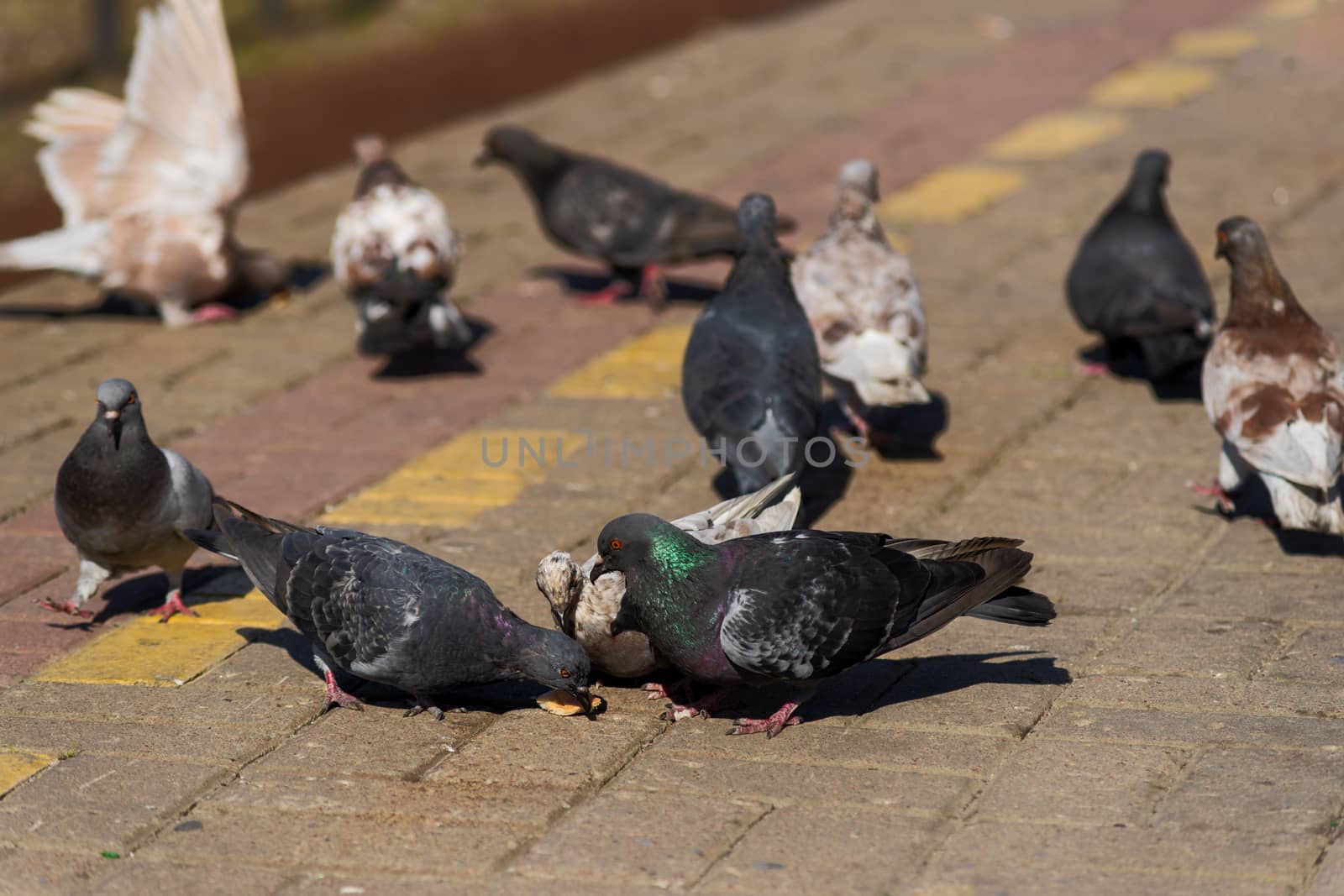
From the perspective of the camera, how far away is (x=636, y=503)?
6.39m

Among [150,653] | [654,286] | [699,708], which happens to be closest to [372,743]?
[699,708]

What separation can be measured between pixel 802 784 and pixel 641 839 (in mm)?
476

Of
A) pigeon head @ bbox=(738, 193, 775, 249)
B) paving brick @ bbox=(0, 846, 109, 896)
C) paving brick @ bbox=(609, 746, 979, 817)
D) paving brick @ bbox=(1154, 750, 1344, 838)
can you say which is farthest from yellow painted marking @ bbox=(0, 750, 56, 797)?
pigeon head @ bbox=(738, 193, 775, 249)

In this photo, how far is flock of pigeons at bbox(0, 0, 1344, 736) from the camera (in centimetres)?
458

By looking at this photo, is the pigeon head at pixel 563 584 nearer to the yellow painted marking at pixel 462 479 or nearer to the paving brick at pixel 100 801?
the paving brick at pixel 100 801

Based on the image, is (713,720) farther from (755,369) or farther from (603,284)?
(603,284)

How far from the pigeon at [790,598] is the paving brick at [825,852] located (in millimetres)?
438

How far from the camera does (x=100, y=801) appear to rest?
4.34 metres

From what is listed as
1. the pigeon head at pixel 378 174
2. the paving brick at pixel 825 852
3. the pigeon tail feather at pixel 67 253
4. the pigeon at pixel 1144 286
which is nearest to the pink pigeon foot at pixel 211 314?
the pigeon tail feather at pixel 67 253

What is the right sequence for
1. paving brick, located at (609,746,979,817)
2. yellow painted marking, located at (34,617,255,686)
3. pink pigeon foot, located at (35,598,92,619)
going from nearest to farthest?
paving brick, located at (609,746,979,817)
yellow painted marking, located at (34,617,255,686)
pink pigeon foot, located at (35,598,92,619)

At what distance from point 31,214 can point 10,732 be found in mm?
7056

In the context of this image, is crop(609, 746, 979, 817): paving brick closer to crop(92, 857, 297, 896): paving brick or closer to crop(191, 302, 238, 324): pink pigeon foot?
crop(92, 857, 297, 896): paving brick

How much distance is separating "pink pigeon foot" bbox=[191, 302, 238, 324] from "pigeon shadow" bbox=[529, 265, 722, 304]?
1596 mm

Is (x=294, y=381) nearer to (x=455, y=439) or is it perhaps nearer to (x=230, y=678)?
(x=455, y=439)
